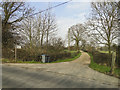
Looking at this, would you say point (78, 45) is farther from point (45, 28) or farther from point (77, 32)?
point (45, 28)

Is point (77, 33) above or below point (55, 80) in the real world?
above

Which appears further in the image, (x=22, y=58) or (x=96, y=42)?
(x=96, y=42)

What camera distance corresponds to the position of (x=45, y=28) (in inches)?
929

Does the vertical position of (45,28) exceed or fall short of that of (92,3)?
it falls short

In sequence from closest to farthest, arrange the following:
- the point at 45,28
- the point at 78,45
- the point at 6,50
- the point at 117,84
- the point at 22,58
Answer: the point at 117,84 < the point at 22,58 < the point at 6,50 < the point at 45,28 < the point at 78,45

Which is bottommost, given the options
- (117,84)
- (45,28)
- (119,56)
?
(117,84)

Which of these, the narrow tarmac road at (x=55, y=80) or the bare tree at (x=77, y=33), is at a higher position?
the bare tree at (x=77, y=33)

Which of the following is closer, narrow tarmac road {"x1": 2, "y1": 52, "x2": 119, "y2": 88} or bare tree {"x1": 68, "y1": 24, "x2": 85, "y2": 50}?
narrow tarmac road {"x1": 2, "y1": 52, "x2": 119, "y2": 88}

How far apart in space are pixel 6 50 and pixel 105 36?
16.1 meters

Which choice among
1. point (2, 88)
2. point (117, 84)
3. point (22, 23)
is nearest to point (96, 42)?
point (117, 84)

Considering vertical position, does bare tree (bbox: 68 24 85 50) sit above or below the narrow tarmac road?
above

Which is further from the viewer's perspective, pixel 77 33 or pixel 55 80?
pixel 77 33

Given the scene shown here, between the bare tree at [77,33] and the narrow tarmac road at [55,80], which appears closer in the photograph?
the narrow tarmac road at [55,80]

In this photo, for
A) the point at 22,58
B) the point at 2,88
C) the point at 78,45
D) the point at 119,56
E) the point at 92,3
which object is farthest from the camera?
the point at 78,45
